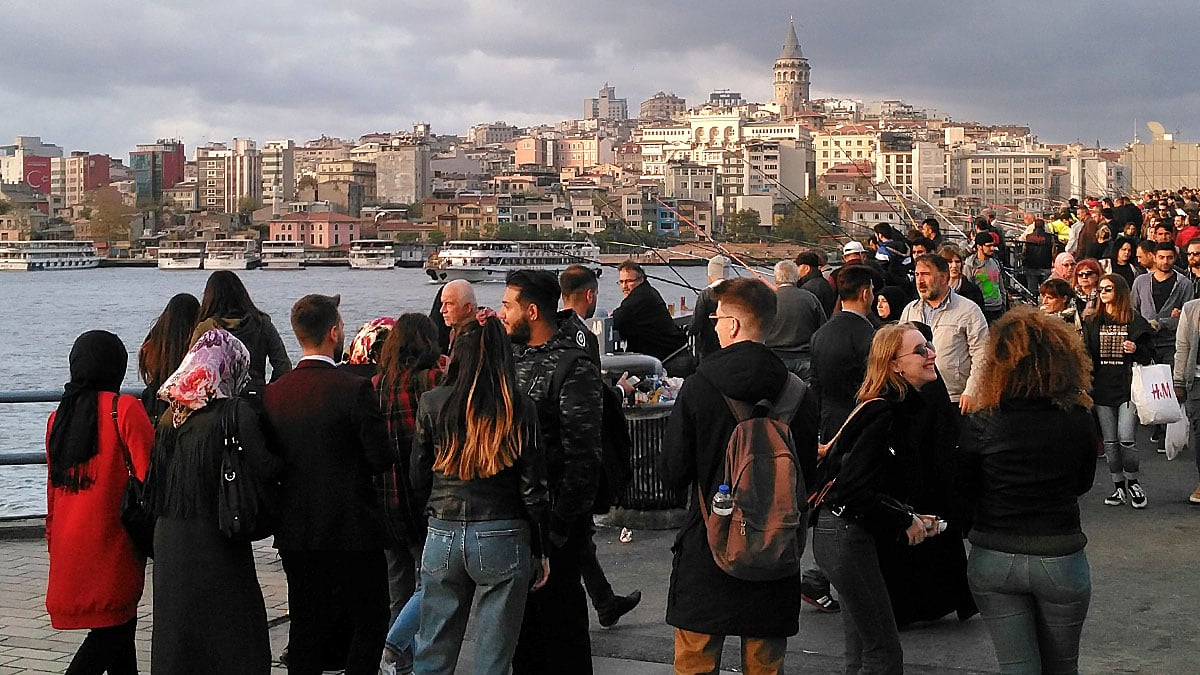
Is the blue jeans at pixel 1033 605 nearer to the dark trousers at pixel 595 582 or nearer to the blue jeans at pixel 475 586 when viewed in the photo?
the blue jeans at pixel 475 586

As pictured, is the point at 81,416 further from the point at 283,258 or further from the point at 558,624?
the point at 283,258

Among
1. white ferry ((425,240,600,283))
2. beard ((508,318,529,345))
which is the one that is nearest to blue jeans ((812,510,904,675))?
beard ((508,318,529,345))

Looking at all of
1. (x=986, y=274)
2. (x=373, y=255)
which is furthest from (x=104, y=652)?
(x=373, y=255)

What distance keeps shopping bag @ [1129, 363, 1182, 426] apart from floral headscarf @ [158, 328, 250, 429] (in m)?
5.88

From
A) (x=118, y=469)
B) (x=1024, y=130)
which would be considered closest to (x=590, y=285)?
(x=118, y=469)

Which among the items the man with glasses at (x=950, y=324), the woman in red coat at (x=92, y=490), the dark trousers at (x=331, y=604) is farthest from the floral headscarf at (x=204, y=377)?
the man with glasses at (x=950, y=324)

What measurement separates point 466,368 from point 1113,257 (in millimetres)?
9997

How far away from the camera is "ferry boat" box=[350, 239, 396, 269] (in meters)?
136

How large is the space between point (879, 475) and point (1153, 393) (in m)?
4.40

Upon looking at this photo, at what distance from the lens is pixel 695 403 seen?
461 cm

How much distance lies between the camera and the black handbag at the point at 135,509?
514cm

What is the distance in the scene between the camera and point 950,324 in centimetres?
820

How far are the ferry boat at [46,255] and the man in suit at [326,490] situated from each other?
142 m

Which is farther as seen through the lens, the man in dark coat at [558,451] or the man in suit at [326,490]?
the man in suit at [326,490]
